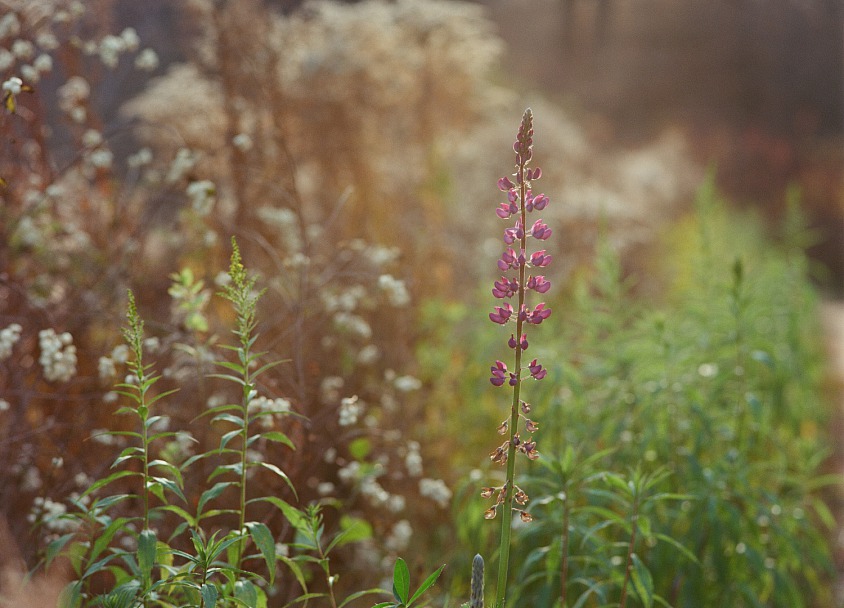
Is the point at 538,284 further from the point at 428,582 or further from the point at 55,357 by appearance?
the point at 55,357

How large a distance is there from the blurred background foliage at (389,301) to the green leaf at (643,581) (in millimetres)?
93

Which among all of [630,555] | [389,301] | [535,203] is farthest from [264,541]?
[389,301]

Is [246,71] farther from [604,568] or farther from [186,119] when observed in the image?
[604,568]

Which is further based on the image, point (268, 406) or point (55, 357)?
point (55, 357)

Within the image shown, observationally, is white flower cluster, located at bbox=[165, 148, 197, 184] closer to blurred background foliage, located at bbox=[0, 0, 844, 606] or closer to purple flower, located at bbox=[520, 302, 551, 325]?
blurred background foliage, located at bbox=[0, 0, 844, 606]

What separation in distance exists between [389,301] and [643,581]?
91.5 inches

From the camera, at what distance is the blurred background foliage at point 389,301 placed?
2881mm

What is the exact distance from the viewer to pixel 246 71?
14.5 feet

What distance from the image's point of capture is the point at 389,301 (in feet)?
14.1

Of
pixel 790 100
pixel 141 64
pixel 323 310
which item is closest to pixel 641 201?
pixel 323 310

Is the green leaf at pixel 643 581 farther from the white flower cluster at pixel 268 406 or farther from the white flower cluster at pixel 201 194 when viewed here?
the white flower cluster at pixel 201 194

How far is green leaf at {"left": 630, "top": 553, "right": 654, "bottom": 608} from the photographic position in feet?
7.06

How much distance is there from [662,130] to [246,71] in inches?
470

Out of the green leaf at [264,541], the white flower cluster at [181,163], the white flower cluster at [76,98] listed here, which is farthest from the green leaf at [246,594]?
the white flower cluster at [76,98]
